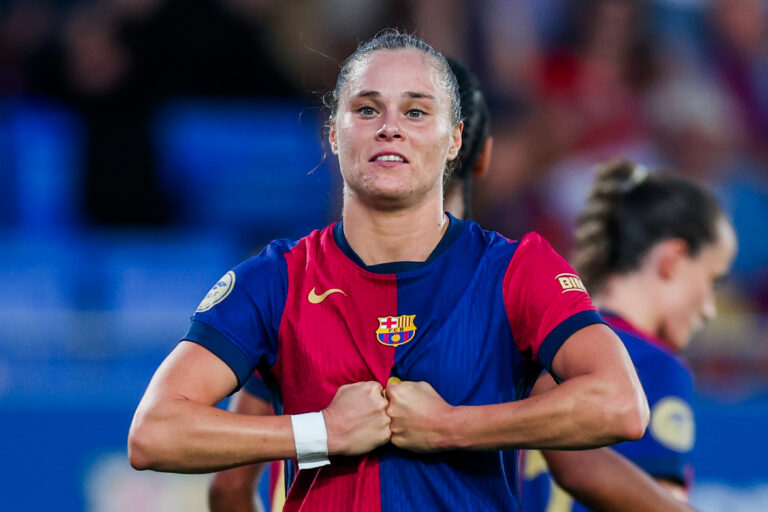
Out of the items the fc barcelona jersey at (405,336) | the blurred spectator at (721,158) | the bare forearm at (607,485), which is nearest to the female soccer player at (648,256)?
the bare forearm at (607,485)

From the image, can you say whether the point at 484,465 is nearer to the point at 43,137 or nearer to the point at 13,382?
the point at 13,382

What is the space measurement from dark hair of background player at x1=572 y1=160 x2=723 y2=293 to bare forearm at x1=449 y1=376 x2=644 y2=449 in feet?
5.07

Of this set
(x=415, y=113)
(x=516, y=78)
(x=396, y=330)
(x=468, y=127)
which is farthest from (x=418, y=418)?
(x=516, y=78)

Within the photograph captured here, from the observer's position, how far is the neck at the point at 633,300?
3.84 metres

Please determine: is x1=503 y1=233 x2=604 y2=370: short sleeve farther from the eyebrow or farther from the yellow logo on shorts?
the eyebrow

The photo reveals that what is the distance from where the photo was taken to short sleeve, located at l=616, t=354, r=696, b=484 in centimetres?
345

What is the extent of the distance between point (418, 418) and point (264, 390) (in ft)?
3.10

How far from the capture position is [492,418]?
2439 mm

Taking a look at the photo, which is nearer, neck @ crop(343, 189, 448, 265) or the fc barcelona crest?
the fc barcelona crest

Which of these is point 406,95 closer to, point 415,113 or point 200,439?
point 415,113

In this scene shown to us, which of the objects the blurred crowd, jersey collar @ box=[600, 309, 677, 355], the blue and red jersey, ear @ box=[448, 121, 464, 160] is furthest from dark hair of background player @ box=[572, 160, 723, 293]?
the blurred crowd

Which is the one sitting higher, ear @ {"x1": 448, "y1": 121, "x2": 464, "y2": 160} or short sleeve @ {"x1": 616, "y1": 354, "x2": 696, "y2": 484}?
ear @ {"x1": 448, "y1": 121, "x2": 464, "y2": 160}

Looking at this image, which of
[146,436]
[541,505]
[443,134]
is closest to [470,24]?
[541,505]

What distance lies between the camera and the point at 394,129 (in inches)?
102
